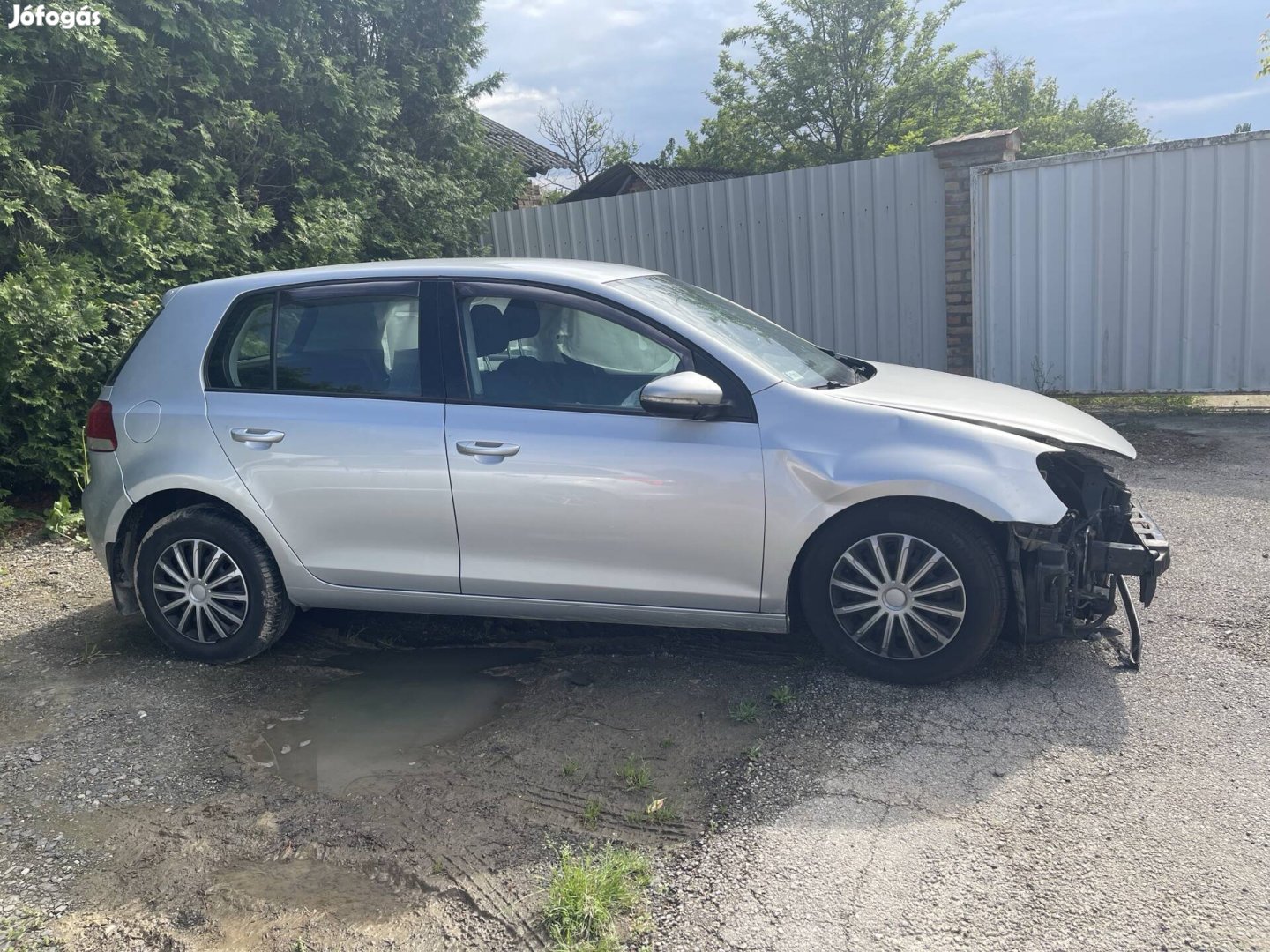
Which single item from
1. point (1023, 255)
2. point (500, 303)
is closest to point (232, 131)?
point (500, 303)

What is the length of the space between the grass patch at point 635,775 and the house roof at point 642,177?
24.3 meters

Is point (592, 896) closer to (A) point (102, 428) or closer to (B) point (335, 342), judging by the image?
(B) point (335, 342)

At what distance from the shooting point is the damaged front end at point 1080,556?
12.3 ft

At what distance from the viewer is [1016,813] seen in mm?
3104

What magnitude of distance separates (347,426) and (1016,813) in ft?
9.74

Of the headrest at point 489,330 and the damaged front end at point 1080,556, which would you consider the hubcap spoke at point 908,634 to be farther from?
the headrest at point 489,330

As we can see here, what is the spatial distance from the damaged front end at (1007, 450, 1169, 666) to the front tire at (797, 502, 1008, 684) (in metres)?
0.12

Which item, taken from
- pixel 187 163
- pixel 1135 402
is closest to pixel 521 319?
pixel 187 163

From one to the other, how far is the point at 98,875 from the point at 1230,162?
9149mm

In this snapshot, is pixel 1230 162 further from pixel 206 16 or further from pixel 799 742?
pixel 206 16

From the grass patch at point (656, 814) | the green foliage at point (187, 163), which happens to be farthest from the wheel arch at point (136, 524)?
the green foliage at point (187, 163)

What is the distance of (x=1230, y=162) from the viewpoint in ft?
27.0

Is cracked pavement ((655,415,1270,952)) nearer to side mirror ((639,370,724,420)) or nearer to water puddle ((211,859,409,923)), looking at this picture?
water puddle ((211,859,409,923))

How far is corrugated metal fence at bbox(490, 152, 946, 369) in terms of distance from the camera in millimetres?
9633
